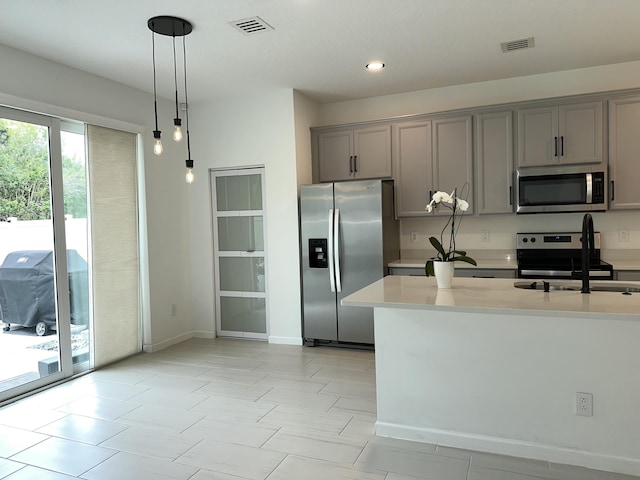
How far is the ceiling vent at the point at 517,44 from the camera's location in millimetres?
3562

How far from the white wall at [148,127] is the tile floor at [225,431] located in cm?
86

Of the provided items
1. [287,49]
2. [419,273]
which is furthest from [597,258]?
[287,49]

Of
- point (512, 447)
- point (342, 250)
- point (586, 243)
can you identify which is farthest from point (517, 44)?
point (512, 447)

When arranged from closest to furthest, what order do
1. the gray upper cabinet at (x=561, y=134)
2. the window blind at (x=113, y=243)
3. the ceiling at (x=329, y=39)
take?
the ceiling at (x=329, y=39)
the gray upper cabinet at (x=561, y=134)
the window blind at (x=113, y=243)

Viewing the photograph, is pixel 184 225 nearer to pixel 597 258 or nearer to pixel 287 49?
pixel 287 49

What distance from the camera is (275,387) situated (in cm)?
363

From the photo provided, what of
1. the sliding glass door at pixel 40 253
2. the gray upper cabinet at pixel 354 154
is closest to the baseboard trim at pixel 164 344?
→ the sliding glass door at pixel 40 253

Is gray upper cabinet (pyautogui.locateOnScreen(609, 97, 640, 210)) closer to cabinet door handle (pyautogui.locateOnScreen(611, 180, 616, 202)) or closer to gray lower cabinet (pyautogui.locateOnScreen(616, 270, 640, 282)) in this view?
cabinet door handle (pyautogui.locateOnScreen(611, 180, 616, 202))

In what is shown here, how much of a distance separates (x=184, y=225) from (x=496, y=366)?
3808 mm

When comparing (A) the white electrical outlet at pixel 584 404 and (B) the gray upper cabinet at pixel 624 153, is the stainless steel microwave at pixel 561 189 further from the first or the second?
(A) the white electrical outlet at pixel 584 404

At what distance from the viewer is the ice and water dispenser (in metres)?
4.63

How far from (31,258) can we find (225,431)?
2.12m

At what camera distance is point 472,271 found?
13.8ft

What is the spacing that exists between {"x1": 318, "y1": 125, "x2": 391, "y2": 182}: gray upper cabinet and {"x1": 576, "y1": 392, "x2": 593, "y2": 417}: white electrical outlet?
2.90 m
